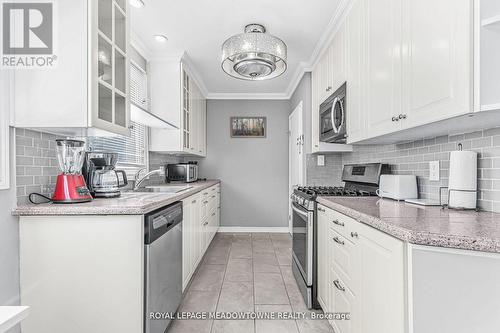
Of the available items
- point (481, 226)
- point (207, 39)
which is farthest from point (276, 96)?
point (481, 226)

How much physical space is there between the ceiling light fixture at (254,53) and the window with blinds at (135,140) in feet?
3.21

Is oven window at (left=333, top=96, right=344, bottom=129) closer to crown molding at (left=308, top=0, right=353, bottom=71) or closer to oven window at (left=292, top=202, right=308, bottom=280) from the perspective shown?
crown molding at (left=308, top=0, right=353, bottom=71)

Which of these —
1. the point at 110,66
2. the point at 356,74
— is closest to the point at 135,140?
the point at 110,66

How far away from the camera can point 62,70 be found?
139 cm

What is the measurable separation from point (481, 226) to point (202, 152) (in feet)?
12.5

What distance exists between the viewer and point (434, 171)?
156 cm

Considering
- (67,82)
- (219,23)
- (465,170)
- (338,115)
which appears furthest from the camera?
(219,23)

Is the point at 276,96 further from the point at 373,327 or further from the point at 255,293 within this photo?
the point at 373,327

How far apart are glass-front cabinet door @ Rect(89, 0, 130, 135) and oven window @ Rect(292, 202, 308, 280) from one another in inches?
62.9

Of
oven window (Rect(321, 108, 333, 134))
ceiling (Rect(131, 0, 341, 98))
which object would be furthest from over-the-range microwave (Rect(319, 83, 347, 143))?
ceiling (Rect(131, 0, 341, 98))

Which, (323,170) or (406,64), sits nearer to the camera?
(406,64)

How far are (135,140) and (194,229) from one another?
120 centimetres

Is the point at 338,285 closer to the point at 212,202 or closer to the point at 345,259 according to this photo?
the point at 345,259

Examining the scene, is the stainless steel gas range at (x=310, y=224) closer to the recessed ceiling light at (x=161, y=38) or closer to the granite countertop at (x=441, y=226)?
the granite countertop at (x=441, y=226)
